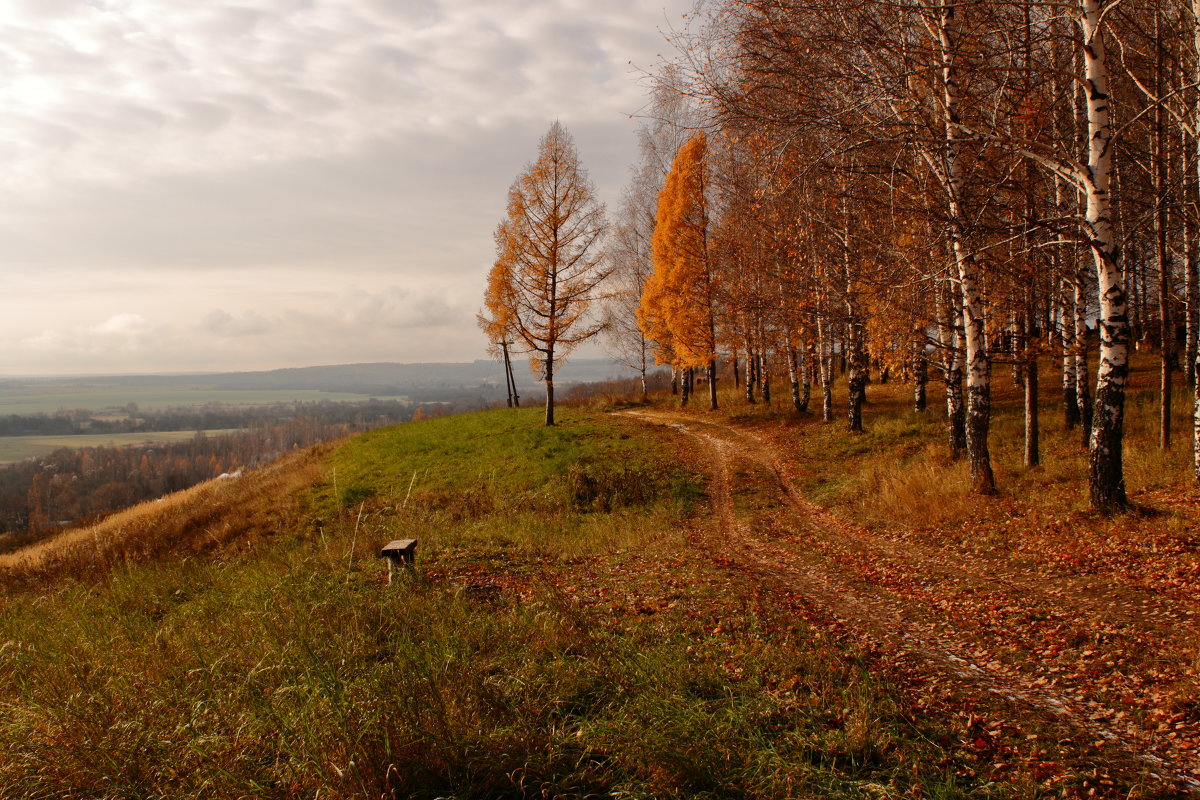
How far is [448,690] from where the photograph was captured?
4.14 m

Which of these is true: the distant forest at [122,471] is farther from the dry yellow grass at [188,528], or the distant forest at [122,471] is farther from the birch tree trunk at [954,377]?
the birch tree trunk at [954,377]

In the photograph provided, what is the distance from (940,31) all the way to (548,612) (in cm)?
1028

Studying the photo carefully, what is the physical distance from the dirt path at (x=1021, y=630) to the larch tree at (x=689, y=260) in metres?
14.5

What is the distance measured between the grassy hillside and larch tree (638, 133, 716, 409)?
15.7m

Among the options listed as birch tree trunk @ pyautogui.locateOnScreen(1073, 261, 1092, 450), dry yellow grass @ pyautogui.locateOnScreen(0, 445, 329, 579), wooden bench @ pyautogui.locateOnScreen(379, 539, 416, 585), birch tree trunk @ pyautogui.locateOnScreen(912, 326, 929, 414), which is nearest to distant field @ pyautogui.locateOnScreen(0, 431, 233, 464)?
dry yellow grass @ pyautogui.locateOnScreen(0, 445, 329, 579)

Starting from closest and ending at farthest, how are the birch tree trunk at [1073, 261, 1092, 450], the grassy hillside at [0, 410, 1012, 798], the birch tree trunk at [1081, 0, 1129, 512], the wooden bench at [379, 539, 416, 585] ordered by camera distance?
the grassy hillside at [0, 410, 1012, 798], the birch tree trunk at [1081, 0, 1129, 512], the wooden bench at [379, 539, 416, 585], the birch tree trunk at [1073, 261, 1092, 450]

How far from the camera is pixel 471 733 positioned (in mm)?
3645

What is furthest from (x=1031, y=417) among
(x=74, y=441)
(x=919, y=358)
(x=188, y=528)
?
(x=74, y=441)

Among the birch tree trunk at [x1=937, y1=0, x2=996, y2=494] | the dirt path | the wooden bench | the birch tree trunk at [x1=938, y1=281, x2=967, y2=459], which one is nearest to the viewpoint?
the dirt path

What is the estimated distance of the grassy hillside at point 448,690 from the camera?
11.1 feet

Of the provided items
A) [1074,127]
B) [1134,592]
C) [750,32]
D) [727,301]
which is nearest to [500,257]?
[727,301]

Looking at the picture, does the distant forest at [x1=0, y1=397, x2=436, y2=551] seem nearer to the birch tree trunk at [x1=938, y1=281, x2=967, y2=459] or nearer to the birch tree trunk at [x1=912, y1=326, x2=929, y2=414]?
the birch tree trunk at [x1=912, y1=326, x2=929, y2=414]

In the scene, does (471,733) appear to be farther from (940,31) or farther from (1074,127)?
(1074,127)

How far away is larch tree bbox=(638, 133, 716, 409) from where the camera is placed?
79.8ft
